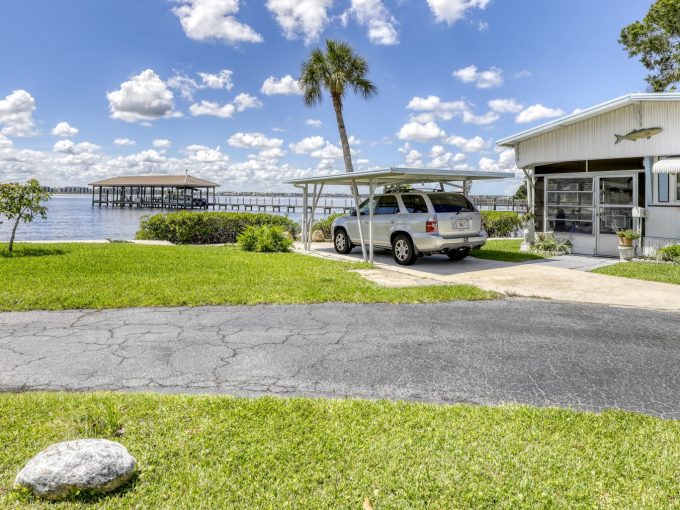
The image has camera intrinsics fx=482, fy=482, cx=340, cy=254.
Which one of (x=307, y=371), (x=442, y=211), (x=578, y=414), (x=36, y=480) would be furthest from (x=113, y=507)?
(x=442, y=211)

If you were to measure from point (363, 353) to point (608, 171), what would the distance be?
452 inches

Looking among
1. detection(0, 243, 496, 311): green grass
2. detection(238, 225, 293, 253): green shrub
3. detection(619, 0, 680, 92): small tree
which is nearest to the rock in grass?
detection(0, 243, 496, 311): green grass

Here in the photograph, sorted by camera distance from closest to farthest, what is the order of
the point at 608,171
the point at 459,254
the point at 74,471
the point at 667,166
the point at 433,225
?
1. the point at 74,471
2. the point at 433,225
3. the point at 667,166
4. the point at 459,254
5. the point at 608,171

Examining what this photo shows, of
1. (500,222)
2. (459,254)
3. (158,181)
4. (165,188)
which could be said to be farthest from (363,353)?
(165,188)

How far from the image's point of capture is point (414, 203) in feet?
39.1

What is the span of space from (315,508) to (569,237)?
14255 millimetres

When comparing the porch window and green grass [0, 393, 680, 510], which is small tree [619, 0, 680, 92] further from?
green grass [0, 393, 680, 510]

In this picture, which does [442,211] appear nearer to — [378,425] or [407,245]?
[407,245]

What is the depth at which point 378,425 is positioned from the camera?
3549 mm

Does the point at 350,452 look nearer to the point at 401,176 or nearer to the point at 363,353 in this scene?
the point at 363,353

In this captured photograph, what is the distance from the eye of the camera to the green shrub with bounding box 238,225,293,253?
15039mm

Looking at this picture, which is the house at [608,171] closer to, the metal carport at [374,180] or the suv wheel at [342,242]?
the metal carport at [374,180]

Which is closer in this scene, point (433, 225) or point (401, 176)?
point (433, 225)

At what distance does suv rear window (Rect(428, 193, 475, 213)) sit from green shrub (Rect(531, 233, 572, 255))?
411 centimetres
